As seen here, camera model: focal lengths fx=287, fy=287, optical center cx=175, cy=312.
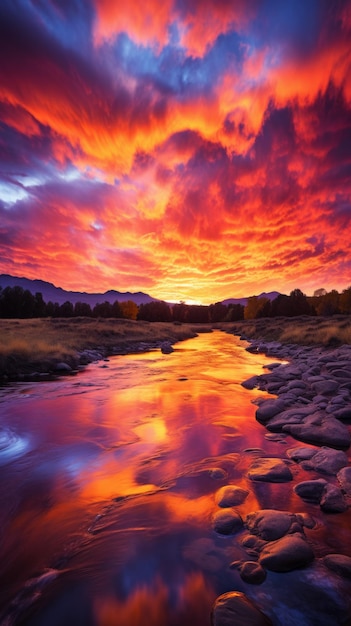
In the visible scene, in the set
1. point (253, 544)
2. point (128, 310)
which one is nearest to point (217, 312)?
point (128, 310)

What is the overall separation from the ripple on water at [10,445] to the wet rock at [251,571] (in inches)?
177

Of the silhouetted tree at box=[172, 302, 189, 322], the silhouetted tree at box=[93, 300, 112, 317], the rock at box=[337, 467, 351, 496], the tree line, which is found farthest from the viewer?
the silhouetted tree at box=[172, 302, 189, 322]

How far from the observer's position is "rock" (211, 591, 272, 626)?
7.01 feet

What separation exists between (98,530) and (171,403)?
587 centimetres

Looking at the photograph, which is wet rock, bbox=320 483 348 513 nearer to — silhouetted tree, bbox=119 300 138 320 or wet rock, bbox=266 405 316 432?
wet rock, bbox=266 405 316 432

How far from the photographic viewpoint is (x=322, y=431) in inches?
222

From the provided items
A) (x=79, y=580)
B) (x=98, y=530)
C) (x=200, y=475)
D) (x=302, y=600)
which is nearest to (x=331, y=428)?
(x=200, y=475)

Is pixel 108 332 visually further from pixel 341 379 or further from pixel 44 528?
pixel 44 528

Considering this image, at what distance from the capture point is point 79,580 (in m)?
2.66

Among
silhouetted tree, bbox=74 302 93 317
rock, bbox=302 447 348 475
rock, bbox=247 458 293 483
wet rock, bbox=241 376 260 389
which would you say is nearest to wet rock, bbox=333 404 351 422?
rock, bbox=302 447 348 475

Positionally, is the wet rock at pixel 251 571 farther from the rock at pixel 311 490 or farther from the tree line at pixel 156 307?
the tree line at pixel 156 307

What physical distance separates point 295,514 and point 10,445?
5509 mm

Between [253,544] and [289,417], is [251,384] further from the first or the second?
[253,544]

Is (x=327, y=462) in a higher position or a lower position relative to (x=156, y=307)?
lower
